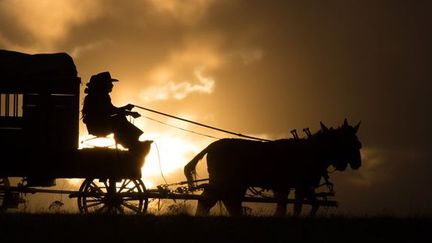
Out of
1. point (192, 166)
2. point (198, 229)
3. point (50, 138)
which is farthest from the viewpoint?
point (192, 166)

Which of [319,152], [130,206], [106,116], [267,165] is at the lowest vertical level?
[130,206]

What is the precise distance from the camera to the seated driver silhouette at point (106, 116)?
14.8 metres

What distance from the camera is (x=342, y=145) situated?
1694 cm

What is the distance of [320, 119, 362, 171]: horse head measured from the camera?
16828 millimetres

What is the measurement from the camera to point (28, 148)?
14.5 meters

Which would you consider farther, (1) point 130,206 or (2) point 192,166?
(2) point 192,166

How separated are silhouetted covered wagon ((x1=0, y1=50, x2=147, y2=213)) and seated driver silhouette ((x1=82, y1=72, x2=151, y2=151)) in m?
0.27

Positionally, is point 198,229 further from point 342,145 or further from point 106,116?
point 342,145

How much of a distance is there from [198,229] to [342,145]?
24.7 feet

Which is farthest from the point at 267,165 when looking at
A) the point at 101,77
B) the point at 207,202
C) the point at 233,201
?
the point at 101,77

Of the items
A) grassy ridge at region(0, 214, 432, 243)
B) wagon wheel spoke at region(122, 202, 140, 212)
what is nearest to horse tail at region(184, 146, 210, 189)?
wagon wheel spoke at region(122, 202, 140, 212)

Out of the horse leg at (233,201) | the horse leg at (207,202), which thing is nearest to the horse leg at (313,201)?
the horse leg at (233,201)

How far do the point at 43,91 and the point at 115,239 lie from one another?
249 inches

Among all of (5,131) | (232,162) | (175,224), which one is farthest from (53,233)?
(232,162)
